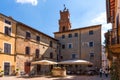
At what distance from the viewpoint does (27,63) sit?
108 ft

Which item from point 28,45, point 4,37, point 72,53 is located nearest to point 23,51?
point 28,45

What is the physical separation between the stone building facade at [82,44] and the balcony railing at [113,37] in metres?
26.4

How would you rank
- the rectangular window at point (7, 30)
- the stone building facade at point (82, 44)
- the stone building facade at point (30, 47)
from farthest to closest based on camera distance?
the stone building facade at point (82, 44), the stone building facade at point (30, 47), the rectangular window at point (7, 30)

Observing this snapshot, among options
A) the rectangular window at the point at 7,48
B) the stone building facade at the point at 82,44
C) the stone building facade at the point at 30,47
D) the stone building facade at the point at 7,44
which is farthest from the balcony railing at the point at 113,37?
the stone building facade at the point at 82,44

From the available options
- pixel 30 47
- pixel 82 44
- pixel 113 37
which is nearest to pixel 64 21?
pixel 82 44

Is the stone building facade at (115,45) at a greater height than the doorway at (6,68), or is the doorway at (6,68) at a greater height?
the stone building facade at (115,45)

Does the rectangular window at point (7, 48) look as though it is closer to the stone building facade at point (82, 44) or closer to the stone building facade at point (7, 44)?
Result: the stone building facade at point (7, 44)

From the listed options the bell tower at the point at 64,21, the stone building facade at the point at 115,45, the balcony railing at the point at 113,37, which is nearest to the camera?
the stone building facade at the point at 115,45

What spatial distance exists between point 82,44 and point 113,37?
29734mm

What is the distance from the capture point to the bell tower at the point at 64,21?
164ft

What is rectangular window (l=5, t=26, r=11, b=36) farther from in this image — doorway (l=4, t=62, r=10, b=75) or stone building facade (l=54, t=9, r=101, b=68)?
stone building facade (l=54, t=9, r=101, b=68)

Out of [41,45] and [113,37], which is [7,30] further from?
[113,37]

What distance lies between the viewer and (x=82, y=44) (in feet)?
138

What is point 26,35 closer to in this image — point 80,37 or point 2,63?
point 2,63
